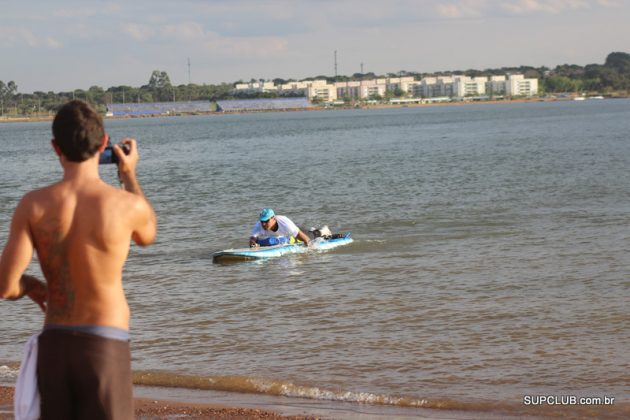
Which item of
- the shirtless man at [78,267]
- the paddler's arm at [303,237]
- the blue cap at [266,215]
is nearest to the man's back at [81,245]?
the shirtless man at [78,267]

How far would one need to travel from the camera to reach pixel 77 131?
15.0ft

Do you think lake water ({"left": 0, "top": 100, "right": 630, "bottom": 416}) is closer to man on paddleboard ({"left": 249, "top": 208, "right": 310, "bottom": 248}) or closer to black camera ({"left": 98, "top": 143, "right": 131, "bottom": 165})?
man on paddleboard ({"left": 249, "top": 208, "right": 310, "bottom": 248})

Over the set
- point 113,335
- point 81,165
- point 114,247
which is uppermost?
point 81,165

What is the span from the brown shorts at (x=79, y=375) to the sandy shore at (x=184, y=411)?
4099mm

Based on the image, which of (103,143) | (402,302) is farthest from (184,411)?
(402,302)

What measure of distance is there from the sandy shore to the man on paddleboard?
10971mm

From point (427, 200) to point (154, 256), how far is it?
46.6 feet

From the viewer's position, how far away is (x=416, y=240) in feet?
75.5

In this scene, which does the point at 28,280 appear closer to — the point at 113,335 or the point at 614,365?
the point at 113,335

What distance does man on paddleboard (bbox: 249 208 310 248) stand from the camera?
802 inches

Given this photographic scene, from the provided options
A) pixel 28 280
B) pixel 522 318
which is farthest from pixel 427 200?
pixel 28 280

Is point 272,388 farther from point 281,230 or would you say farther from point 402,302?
point 281,230

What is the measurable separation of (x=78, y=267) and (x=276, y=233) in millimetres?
16164

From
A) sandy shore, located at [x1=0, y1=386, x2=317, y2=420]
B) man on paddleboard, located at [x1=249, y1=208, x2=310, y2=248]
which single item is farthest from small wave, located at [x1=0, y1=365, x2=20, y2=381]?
man on paddleboard, located at [x1=249, y1=208, x2=310, y2=248]
